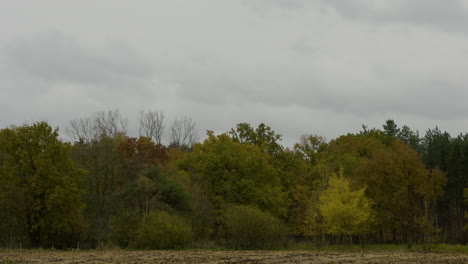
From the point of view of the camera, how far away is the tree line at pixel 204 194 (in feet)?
172

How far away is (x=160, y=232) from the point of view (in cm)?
5006

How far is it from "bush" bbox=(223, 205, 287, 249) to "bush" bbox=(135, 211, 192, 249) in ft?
15.8

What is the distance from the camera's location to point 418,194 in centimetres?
5981

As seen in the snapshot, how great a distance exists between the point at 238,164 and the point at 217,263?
30294 mm

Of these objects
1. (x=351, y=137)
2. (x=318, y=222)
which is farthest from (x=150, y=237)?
(x=351, y=137)

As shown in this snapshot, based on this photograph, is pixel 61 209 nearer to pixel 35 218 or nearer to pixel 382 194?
pixel 35 218

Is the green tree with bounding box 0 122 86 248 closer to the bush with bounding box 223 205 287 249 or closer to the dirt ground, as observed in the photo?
the dirt ground

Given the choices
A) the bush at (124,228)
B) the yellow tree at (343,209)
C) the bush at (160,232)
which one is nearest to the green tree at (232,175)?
the yellow tree at (343,209)

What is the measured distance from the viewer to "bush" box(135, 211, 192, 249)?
50.1 metres

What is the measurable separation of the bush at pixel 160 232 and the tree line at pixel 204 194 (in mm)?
96

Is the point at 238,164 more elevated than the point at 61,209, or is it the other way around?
the point at 238,164

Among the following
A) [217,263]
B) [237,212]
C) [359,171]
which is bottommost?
[217,263]

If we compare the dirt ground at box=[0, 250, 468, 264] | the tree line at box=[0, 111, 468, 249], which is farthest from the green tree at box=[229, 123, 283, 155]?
the dirt ground at box=[0, 250, 468, 264]

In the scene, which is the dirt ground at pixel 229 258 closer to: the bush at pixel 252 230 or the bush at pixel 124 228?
the bush at pixel 252 230
